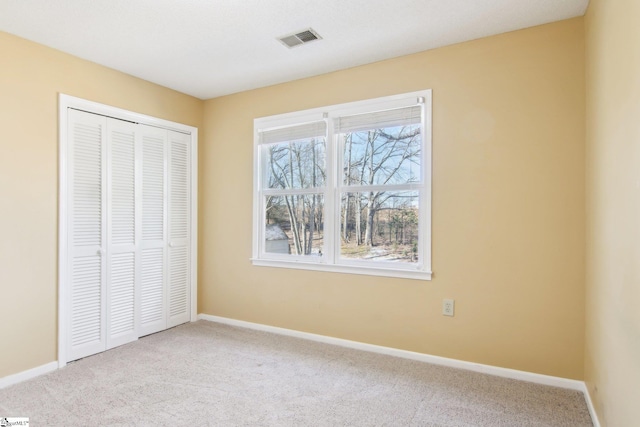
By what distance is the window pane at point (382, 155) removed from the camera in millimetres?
3033

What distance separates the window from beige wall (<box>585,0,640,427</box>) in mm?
1059

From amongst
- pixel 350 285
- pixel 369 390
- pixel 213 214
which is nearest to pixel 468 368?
pixel 369 390

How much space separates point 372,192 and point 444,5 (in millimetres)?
1482

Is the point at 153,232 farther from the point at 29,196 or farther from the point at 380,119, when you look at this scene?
the point at 380,119

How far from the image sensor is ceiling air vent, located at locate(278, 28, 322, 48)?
2.65 meters

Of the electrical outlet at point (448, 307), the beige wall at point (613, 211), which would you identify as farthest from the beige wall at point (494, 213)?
the beige wall at point (613, 211)

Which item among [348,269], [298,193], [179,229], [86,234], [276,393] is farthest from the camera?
[179,229]

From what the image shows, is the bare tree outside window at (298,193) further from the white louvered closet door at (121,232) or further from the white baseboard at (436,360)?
the white louvered closet door at (121,232)

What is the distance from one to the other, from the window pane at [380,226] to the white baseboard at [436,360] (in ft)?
2.48

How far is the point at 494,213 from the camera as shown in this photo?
2.67 m

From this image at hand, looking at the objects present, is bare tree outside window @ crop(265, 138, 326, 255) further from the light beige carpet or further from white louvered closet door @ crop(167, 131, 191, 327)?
the light beige carpet

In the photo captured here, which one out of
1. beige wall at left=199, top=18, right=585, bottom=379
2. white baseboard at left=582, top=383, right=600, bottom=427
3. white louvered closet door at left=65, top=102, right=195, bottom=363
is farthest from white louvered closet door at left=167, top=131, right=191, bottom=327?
white baseboard at left=582, top=383, right=600, bottom=427

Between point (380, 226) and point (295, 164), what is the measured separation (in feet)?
3.56

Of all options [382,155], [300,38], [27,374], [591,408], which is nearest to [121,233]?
[27,374]
